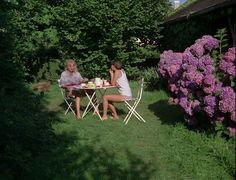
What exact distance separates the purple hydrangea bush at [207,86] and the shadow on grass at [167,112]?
2.87 feet

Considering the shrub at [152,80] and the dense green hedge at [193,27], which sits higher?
the dense green hedge at [193,27]

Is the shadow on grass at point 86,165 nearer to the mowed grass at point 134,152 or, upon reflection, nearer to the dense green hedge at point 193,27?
the mowed grass at point 134,152

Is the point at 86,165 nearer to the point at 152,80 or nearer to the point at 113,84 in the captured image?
the point at 113,84

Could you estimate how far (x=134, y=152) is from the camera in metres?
7.86

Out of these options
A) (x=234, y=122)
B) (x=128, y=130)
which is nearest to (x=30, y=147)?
Answer: (x=128, y=130)

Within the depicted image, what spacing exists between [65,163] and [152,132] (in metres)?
2.59

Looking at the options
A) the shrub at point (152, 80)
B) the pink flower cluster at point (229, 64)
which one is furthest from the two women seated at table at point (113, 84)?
the shrub at point (152, 80)

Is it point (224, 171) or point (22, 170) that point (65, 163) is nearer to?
point (22, 170)

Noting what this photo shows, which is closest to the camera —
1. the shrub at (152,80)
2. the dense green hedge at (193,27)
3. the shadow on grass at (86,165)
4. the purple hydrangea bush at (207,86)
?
the shadow on grass at (86,165)

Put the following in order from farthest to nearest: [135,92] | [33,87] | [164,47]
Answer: [164,47] < [33,87] < [135,92]

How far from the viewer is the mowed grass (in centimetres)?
666

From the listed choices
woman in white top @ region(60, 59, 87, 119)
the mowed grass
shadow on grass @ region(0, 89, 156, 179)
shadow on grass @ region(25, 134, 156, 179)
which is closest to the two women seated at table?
woman in white top @ region(60, 59, 87, 119)

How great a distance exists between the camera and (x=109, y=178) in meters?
6.49

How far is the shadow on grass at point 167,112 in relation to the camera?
10250mm
